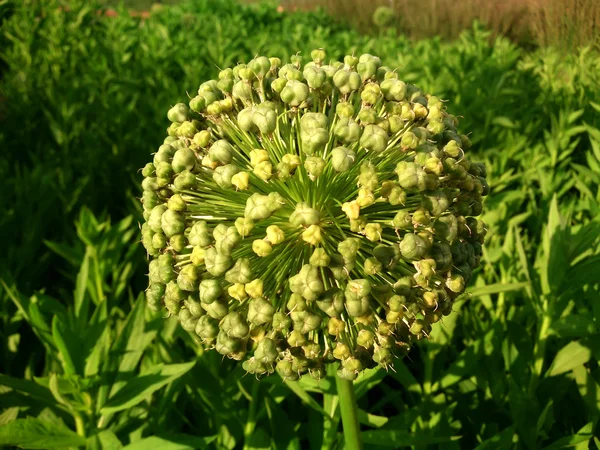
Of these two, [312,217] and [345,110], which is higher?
[345,110]

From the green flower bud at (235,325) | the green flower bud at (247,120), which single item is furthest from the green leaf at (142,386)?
the green flower bud at (247,120)

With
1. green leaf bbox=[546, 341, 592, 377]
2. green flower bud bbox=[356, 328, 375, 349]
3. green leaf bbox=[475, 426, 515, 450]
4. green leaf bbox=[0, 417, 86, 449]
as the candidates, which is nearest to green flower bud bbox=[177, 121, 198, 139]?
green flower bud bbox=[356, 328, 375, 349]

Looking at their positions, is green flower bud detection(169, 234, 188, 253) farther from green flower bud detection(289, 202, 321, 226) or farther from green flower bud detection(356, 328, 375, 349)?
green flower bud detection(356, 328, 375, 349)

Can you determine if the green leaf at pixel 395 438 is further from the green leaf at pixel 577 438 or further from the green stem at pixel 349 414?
the green leaf at pixel 577 438

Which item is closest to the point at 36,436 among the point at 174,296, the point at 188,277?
the point at 174,296

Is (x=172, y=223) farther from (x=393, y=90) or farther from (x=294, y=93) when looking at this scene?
(x=393, y=90)

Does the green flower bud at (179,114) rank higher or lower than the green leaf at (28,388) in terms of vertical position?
higher

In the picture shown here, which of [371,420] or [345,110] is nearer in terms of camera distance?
[345,110]
